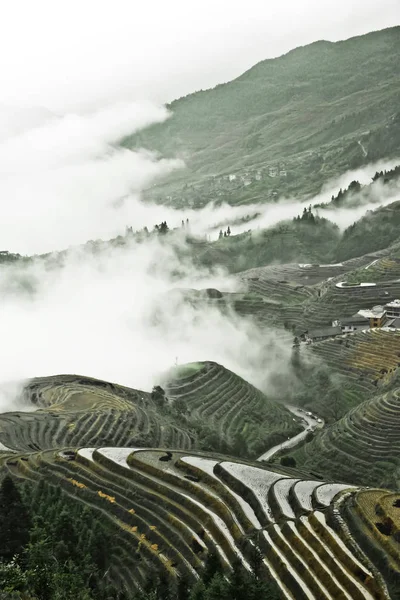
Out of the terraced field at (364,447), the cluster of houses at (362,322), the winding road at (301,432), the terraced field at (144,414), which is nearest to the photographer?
the terraced field at (364,447)

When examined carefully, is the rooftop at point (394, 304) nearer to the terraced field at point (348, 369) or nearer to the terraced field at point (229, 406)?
the terraced field at point (348, 369)

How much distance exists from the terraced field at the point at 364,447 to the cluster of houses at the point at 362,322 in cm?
3621

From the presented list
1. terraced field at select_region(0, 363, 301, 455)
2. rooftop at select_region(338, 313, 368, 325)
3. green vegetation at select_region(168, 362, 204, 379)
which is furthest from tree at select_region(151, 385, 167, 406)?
rooftop at select_region(338, 313, 368, 325)

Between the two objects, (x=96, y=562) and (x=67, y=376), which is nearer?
(x=96, y=562)

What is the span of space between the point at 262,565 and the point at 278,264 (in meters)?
149

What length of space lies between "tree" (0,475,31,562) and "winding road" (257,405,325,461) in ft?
146

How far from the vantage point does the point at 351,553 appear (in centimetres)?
4641

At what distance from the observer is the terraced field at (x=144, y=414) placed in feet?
271

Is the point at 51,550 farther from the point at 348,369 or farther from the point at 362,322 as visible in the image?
the point at 362,322

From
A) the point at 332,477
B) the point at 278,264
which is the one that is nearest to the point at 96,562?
the point at 332,477

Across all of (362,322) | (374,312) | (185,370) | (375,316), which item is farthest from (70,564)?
(374,312)

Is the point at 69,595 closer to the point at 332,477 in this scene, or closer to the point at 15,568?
the point at 15,568

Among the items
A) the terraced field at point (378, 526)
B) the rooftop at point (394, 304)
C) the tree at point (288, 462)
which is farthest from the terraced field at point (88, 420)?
the rooftop at point (394, 304)

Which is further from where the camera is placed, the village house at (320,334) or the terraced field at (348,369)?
the village house at (320,334)
